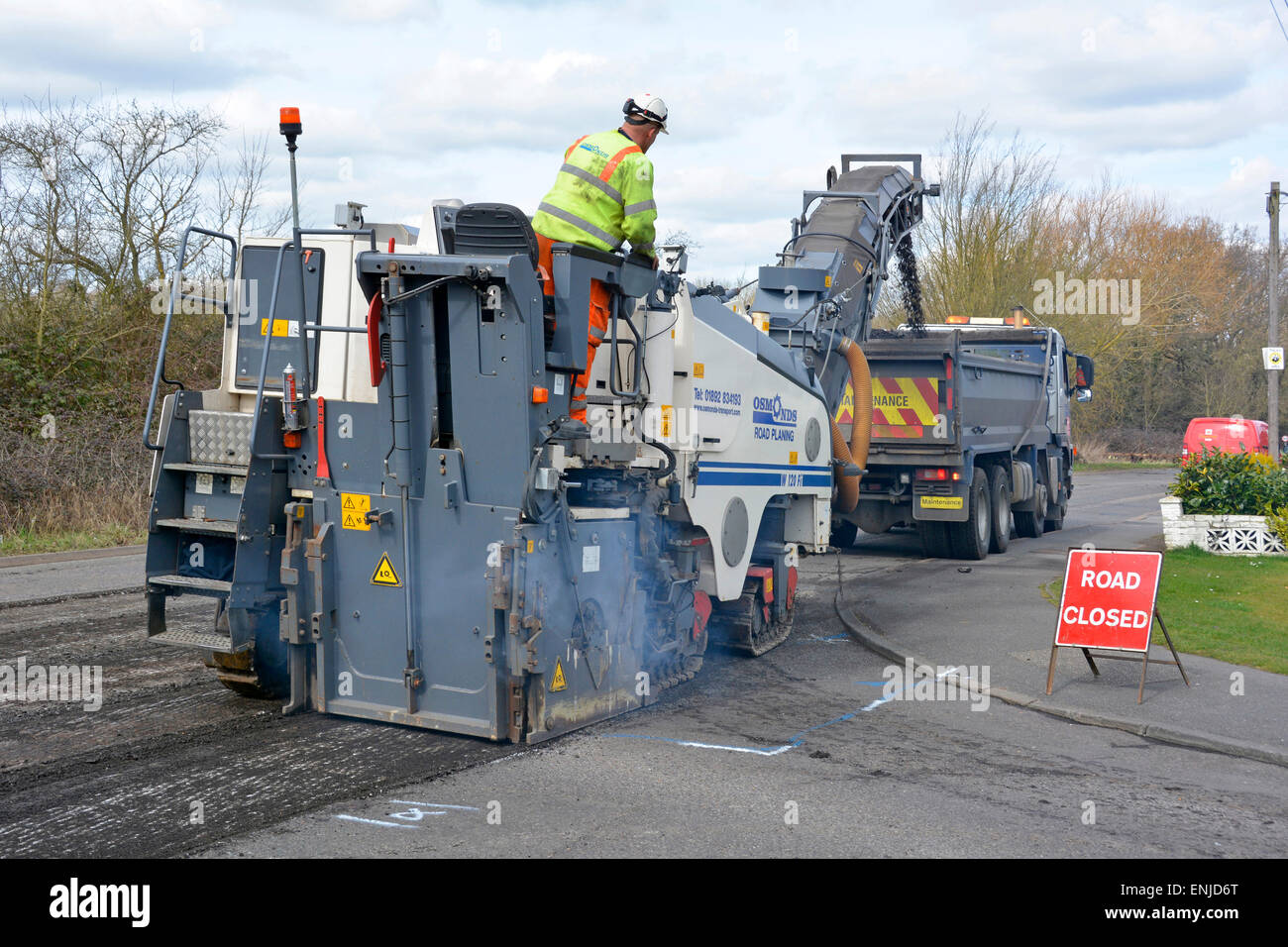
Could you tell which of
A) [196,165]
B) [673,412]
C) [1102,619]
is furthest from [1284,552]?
[196,165]

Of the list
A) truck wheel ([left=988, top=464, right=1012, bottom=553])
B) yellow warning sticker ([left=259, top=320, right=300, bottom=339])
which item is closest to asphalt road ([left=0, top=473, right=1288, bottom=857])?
yellow warning sticker ([left=259, top=320, right=300, bottom=339])

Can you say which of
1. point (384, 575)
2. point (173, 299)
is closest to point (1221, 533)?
point (384, 575)

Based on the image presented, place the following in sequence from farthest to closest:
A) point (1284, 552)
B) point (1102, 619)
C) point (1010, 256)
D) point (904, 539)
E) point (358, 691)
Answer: point (1010, 256), point (904, 539), point (1284, 552), point (1102, 619), point (358, 691)

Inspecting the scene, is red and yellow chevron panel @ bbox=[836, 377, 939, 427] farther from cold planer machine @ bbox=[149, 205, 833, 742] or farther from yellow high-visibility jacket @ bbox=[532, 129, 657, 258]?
yellow high-visibility jacket @ bbox=[532, 129, 657, 258]

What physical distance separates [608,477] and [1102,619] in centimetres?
361

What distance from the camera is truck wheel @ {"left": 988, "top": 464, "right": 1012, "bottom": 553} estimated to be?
16356mm

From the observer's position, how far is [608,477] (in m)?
7.20

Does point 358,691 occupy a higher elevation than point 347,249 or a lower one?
lower

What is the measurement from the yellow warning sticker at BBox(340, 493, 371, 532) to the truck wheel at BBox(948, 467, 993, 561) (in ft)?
32.8

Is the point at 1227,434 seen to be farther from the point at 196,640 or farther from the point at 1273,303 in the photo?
the point at 196,640

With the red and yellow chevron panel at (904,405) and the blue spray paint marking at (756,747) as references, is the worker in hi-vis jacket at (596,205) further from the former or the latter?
the red and yellow chevron panel at (904,405)

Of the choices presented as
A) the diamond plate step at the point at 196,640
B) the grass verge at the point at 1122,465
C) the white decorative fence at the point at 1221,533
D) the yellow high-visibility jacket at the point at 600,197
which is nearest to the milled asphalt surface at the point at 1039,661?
the white decorative fence at the point at 1221,533
